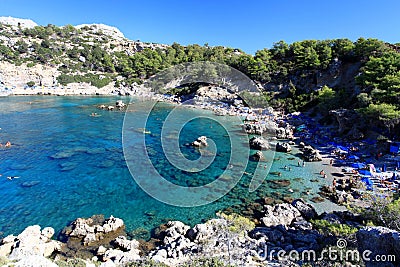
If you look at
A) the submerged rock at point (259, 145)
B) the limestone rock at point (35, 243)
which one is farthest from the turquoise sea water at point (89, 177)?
the submerged rock at point (259, 145)

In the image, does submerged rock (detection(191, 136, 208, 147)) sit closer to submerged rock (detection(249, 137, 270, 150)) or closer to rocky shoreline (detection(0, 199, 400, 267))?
submerged rock (detection(249, 137, 270, 150))

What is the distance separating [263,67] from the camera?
62.9 meters

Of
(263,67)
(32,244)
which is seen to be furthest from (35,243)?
(263,67)

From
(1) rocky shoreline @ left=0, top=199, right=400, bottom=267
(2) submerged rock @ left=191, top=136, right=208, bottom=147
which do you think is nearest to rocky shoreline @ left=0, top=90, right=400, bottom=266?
(1) rocky shoreline @ left=0, top=199, right=400, bottom=267

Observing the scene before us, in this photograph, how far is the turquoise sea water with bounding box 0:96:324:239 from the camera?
16.8 meters

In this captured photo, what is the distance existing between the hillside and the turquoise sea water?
1633 centimetres

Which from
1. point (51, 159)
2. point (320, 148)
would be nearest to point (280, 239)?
point (320, 148)

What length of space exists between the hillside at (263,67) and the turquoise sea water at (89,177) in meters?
16.3

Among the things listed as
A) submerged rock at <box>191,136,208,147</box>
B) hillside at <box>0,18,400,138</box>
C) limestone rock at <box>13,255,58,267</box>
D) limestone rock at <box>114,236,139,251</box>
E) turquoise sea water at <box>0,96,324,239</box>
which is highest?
hillside at <box>0,18,400,138</box>

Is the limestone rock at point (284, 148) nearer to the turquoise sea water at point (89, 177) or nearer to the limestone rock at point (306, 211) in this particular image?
the turquoise sea water at point (89, 177)

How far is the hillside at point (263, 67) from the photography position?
109 feet

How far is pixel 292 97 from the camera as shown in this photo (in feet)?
184

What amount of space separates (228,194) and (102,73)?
310 feet

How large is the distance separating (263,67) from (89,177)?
5312 centimetres
